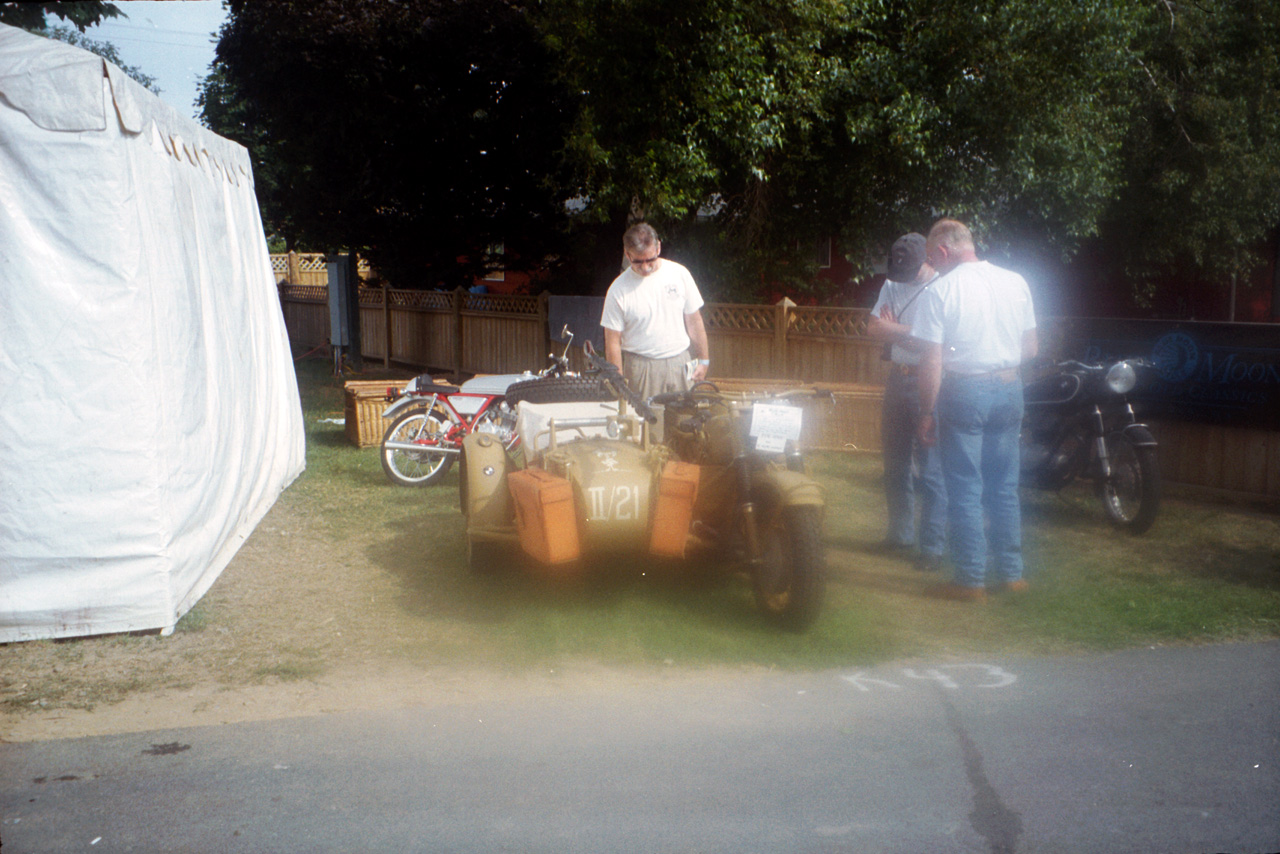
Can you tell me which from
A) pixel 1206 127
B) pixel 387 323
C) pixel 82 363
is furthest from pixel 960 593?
pixel 387 323

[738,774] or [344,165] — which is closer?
[738,774]

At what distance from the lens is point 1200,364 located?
8383mm

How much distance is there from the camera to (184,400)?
18.8 ft

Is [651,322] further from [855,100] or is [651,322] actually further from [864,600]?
→ [855,100]

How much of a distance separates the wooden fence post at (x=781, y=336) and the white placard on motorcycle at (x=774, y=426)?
734 cm

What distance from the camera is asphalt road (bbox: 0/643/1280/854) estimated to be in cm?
331

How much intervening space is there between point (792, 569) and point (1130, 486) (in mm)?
3425

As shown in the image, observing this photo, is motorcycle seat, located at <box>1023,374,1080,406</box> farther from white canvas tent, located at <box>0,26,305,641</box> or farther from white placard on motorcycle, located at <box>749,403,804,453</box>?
white canvas tent, located at <box>0,26,305,641</box>

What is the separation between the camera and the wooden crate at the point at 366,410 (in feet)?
35.6

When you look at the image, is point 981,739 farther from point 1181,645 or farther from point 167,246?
point 167,246

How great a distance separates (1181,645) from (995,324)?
1769 mm

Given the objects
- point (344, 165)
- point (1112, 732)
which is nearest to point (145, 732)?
point (1112, 732)

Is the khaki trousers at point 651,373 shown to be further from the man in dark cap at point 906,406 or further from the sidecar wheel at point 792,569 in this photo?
the sidecar wheel at point 792,569

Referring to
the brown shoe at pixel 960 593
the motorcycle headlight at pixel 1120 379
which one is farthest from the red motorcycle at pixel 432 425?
the motorcycle headlight at pixel 1120 379
